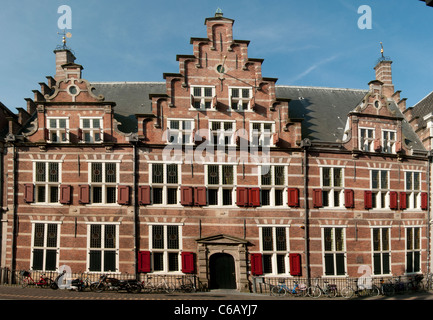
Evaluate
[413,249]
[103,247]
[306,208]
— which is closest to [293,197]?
[306,208]

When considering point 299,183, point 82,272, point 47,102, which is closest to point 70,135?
point 47,102

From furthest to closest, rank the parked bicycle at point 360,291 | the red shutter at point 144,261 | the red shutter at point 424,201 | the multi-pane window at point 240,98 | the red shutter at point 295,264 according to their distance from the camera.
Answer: the red shutter at point 424,201
the multi-pane window at point 240,98
the red shutter at point 295,264
the parked bicycle at point 360,291
the red shutter at point 144,261

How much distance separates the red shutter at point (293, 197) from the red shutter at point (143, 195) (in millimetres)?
8240

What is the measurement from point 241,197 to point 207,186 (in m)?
2.08

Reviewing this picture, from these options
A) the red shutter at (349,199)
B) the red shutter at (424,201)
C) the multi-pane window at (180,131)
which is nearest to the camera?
the multi-pane window at (180,131)

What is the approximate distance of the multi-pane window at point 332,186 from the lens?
2228cm

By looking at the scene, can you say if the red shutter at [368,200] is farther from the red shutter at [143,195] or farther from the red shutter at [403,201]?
the red shutter at [143,195]

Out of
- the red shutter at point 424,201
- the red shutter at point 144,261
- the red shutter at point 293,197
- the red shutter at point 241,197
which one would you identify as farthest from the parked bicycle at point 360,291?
the red shutter at point 144,261

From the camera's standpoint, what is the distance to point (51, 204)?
20.8 meters

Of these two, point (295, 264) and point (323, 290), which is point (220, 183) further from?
point (323, 290)

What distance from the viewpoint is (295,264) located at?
21.0 m

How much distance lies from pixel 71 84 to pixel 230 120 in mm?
9690

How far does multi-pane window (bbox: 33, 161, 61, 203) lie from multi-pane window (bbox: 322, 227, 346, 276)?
15921 millimetres
